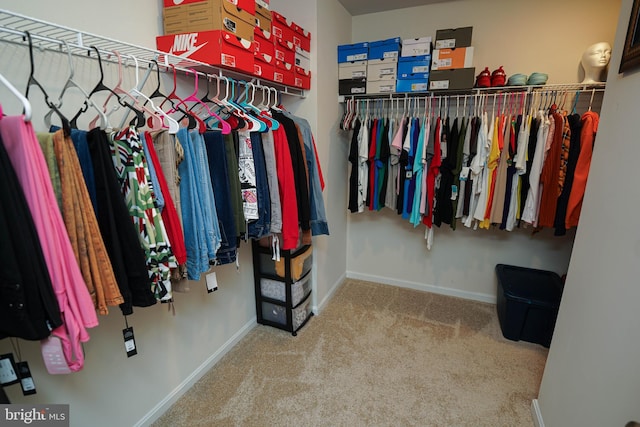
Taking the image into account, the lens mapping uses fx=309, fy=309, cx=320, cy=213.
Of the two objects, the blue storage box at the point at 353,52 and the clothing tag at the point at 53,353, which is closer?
the clothing tag at the point at 53,353

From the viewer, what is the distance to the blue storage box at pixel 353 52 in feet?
8.38

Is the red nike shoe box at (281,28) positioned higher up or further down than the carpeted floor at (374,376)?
higher up

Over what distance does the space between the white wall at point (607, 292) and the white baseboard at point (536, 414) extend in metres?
0.10

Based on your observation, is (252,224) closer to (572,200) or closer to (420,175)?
(420,175)

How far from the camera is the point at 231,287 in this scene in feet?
7.14

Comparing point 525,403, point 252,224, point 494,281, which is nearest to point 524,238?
point 494,281

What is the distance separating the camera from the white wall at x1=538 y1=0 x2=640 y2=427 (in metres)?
1.00

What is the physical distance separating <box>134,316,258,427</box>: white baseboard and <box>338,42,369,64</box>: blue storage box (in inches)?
90.2

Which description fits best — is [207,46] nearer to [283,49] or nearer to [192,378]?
[283,49]

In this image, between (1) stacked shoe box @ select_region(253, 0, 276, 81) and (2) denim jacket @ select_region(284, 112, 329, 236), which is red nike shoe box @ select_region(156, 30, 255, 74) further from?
(2) denim jacket @ select_region(284, 112, 329, 236)

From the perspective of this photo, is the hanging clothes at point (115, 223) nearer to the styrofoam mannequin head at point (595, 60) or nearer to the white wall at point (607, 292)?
the white wall at point (607, 292)

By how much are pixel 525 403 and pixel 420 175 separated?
1.63 metres

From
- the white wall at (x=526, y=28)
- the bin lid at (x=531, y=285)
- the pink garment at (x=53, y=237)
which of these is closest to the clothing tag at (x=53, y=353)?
the pink garment at (x=53, y=237)

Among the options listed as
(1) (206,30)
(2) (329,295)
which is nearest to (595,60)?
(1) (206,30)
